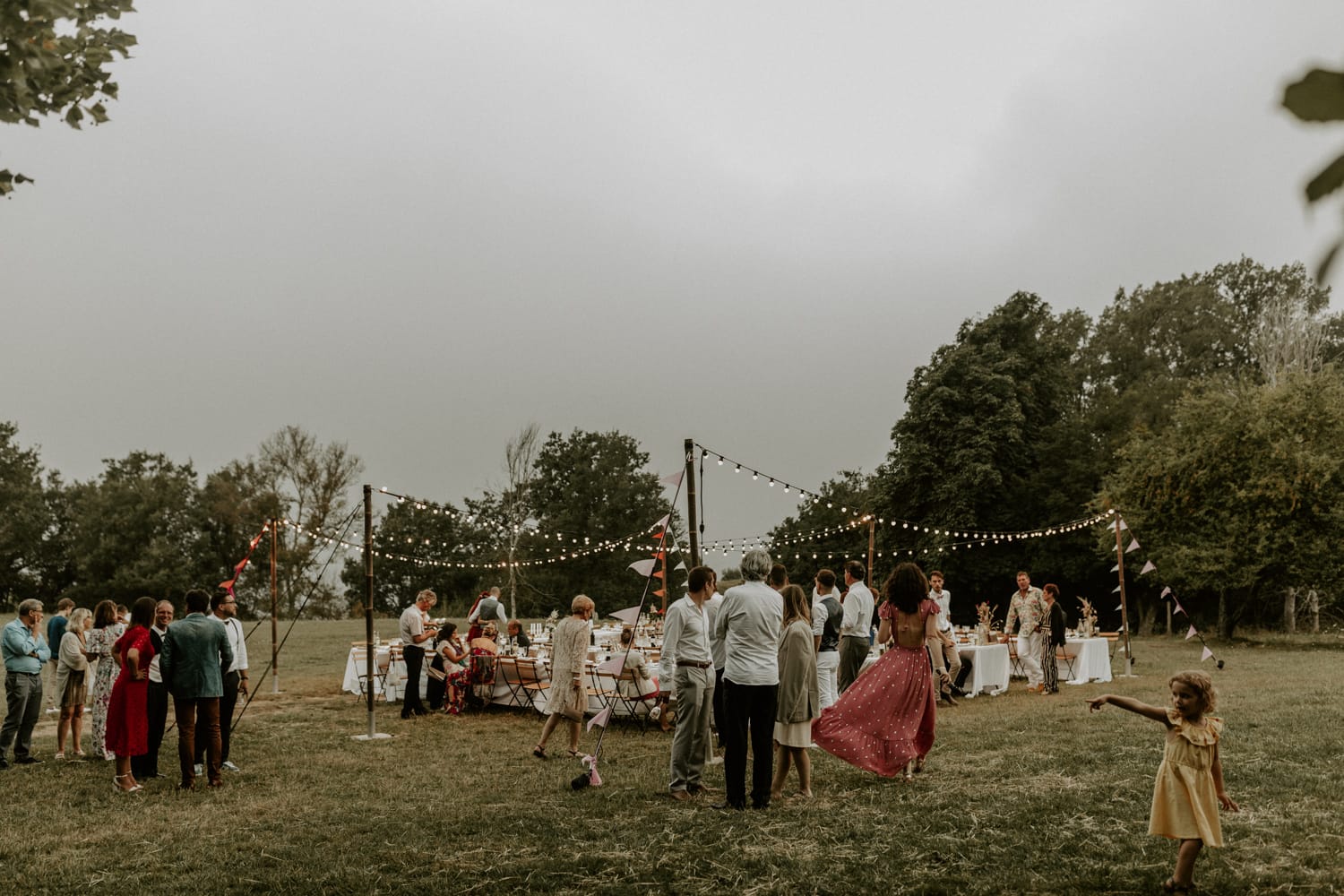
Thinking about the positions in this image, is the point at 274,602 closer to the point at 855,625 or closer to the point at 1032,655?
the point at 855,625

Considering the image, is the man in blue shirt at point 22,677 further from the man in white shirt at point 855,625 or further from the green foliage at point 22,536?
the green foliage at point 22,536

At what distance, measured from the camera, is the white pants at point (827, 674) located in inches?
410

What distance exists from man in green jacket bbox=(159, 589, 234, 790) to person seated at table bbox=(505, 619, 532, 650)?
7.19 meters

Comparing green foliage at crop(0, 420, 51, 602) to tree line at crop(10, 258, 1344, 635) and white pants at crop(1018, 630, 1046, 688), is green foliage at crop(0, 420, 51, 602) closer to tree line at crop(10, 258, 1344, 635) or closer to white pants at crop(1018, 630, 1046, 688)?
tree line at crop(10, 258, 1344, 635)

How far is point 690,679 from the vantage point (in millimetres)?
7430

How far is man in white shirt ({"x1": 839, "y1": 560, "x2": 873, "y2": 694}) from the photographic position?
405 inches

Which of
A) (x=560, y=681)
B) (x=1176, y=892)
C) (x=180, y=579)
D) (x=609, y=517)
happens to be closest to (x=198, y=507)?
(x=180, y=579)

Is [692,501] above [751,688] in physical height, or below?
above

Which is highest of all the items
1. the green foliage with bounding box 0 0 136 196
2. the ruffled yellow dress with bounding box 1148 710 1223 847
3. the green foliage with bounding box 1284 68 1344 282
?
the green foliage with bounding box 0 0 136 196

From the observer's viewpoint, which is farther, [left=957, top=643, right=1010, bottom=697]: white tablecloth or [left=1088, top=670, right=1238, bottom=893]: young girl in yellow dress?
[left=957, top=643, right=1010, bottom=697]: white tablecloth

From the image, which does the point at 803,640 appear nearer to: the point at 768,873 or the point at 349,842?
the point at 768,873

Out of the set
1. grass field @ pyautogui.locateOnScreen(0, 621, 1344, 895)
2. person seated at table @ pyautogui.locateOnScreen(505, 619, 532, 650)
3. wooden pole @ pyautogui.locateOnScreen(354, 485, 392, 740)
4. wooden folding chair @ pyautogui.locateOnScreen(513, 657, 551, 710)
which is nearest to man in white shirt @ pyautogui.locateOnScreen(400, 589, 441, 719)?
wooden folding chair @ pyautogui.locateOnScreen(513, 657, 551, 710)

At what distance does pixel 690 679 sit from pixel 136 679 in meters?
4.65

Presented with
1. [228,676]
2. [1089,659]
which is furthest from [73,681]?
[1089,659]
